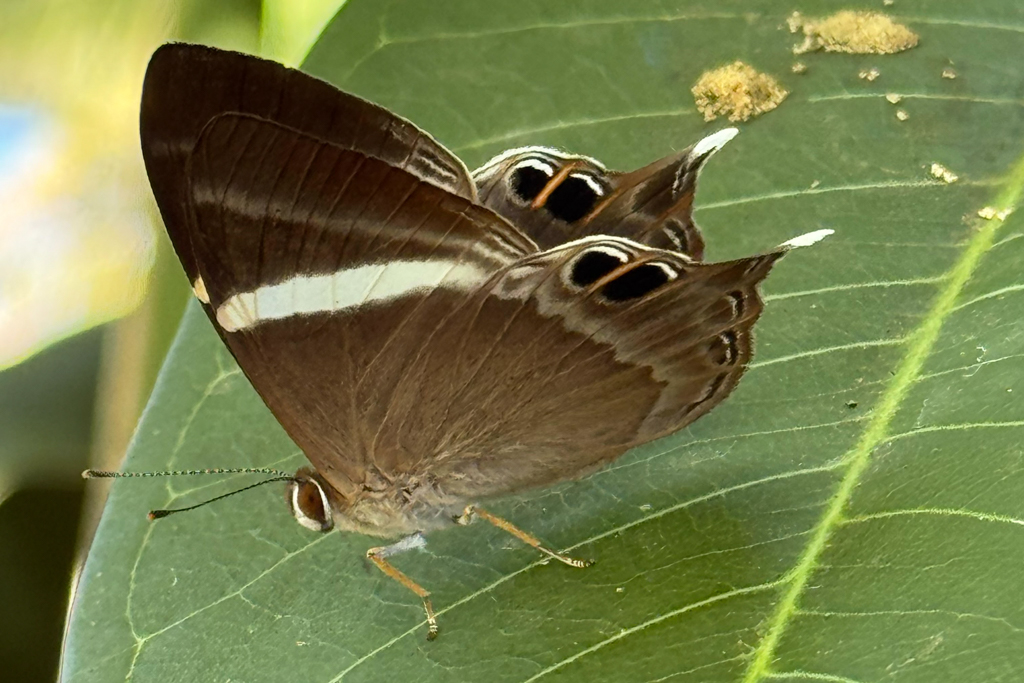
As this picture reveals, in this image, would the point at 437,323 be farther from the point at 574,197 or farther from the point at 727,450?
the point at 727,450

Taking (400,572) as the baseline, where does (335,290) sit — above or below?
above

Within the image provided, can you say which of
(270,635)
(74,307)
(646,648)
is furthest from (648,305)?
(74,307)

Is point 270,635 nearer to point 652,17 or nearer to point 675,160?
point 675,160

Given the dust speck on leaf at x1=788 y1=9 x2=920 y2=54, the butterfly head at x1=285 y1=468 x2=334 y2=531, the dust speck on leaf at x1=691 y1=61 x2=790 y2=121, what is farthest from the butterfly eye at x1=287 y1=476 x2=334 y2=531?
the dust speck on leaf at x1=788 y1=9 x2=920 y2=54

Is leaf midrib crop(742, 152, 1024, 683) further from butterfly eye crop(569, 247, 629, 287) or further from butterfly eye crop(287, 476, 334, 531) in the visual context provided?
butterfly eye crop(287, 476, 334, 531)

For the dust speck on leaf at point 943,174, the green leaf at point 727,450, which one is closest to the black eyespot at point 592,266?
the green leaf at point 727,450

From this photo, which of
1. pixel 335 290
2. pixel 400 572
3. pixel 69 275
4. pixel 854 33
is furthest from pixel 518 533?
pixel 69 275
